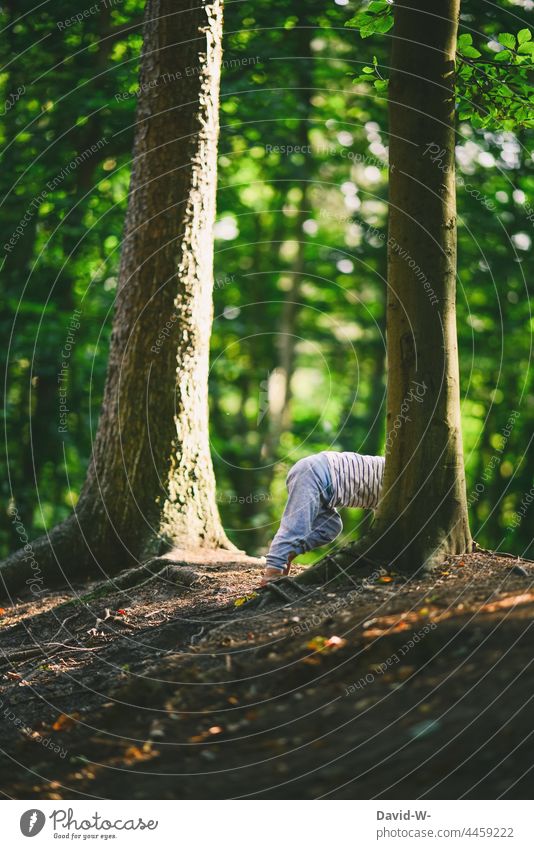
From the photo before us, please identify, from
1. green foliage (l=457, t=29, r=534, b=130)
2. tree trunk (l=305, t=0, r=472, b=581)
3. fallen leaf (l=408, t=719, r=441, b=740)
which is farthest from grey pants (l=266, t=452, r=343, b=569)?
green foliage (l=457, t=29, r=534, b=130)

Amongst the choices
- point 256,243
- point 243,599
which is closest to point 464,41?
point 243,599

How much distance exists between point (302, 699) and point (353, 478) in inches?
97.0

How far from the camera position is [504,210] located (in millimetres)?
14195

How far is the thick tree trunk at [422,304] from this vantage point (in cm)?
488

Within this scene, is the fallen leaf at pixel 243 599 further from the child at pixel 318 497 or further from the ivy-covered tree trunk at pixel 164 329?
the ivy-covered tree trunk at pixel 164 329

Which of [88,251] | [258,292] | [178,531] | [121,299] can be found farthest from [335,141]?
[178,531]

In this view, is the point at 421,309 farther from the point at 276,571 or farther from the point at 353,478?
the point at 276,571

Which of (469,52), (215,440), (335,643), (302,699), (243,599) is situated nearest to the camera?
(302,699)

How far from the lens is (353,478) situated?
5809mm

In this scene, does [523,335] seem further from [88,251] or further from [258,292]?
[88,251]
